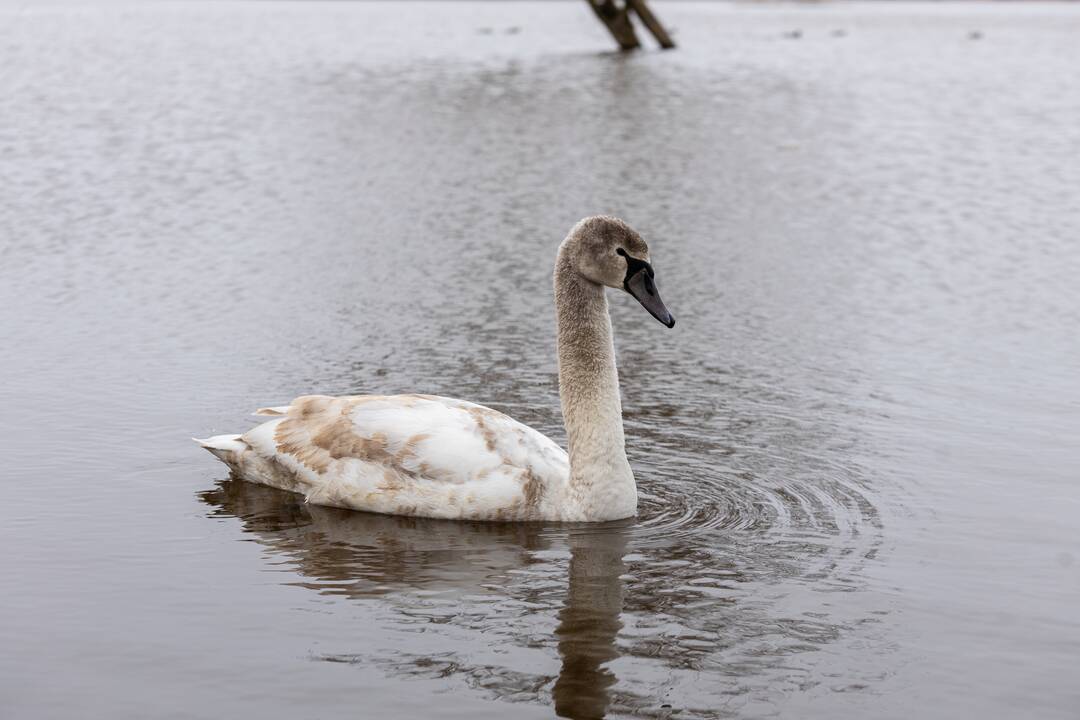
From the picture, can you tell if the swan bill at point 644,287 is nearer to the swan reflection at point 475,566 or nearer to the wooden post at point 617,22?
the swan reflection at point 475,566

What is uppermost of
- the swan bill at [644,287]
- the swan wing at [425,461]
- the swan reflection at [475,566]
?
the swan bill at [644,287]

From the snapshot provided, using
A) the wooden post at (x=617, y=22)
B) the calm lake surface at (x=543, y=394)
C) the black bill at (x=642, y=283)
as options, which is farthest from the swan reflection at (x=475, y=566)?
the wooden post at (x=617, y=22)

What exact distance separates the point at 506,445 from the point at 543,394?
2409 mm

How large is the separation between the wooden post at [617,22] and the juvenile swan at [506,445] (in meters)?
29.4

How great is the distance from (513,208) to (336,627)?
11.3m

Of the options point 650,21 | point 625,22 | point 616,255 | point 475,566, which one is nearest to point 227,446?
point 475,566

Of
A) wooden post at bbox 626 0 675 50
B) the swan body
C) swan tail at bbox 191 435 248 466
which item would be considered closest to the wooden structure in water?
wooden post at bbox 626 0 675 50

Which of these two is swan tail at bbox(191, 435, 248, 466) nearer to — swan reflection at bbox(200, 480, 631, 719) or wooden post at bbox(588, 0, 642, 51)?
swan reflection at bbox(200, 480, 631, 719)

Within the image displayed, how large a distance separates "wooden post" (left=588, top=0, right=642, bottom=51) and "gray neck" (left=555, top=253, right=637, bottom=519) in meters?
29.3

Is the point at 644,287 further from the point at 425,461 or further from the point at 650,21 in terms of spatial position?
the point at 650,21

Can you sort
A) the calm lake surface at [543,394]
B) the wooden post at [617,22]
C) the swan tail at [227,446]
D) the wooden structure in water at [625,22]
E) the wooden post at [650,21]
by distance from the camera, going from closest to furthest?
the calm lake surface at [543,394] < the swan tail at [227,446] < the wooden post at [650,21] < the wooden structure in water at [625,22] < the wooden post at [617,22]

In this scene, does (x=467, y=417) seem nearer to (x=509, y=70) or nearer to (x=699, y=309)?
(x=699, y=309)

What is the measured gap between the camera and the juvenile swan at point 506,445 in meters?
8.05

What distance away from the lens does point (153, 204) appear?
1752cm
